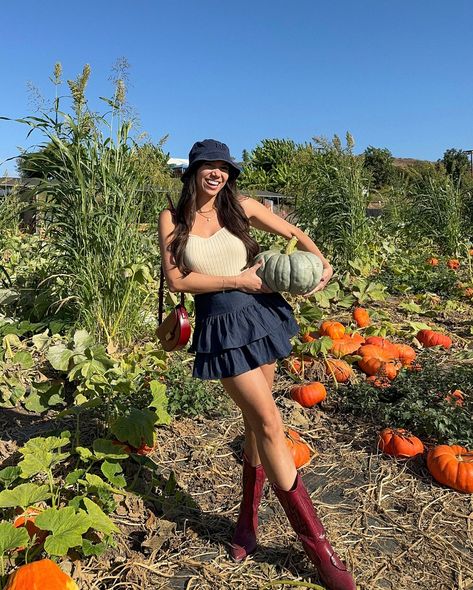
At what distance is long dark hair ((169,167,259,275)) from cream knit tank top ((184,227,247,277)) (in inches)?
0.9

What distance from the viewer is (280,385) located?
12.3 ft

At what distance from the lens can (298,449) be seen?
9.29 ft

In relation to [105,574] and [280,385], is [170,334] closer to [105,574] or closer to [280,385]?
[105,574]

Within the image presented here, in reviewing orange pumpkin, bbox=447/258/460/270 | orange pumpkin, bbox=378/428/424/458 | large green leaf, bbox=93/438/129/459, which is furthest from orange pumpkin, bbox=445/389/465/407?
orange pumpkin, bbox=447/258/460/270

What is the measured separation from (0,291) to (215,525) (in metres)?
3.22

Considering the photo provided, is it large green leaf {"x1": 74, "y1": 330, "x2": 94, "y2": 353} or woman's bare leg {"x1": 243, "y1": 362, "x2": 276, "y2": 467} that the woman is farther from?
large green leaf {"x1": 74, "y1": 330, "x2": 94, "y2": 353}

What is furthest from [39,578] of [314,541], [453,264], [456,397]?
[453,264]

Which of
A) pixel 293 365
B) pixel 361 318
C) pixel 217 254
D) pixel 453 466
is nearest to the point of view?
pixel 217 254

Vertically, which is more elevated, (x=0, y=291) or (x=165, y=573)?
(x=0, y=291)

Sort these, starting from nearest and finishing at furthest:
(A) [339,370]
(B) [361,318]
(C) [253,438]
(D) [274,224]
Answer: (C) [253,438] < (D) [274,224] < (A) [339,370] < (B) [361,318]

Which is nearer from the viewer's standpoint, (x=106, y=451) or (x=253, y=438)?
(x=253, y=438)

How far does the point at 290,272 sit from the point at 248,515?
1.05 meters

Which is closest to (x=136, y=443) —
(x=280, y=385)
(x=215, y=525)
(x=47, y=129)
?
(x=215, y=525)

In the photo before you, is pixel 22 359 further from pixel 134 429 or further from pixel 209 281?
pixel 209 281
